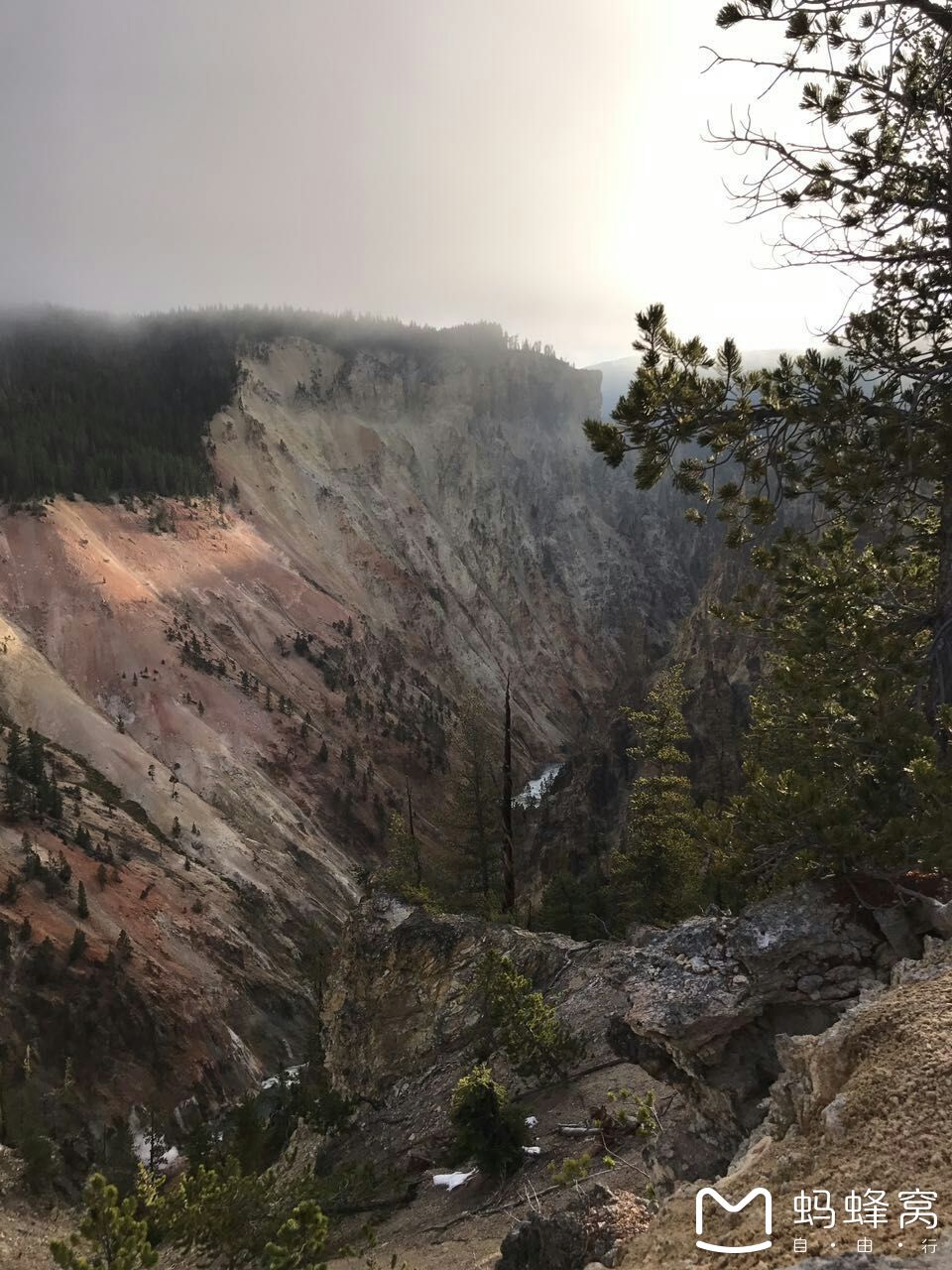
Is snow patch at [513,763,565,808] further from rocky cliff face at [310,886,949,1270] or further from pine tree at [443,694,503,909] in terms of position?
rocky cliff face at [310,886,949,1270]

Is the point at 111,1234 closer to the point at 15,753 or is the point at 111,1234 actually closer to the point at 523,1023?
the point at 523,1023

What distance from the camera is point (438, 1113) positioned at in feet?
39.9

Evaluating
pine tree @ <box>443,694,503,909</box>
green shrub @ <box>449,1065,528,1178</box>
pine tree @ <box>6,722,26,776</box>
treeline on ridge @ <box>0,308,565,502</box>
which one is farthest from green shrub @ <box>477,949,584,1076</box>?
treeline on ridge @ <box>0,308,565,502</box>

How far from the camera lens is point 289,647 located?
59.3m

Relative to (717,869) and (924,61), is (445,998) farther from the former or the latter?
(924,61)

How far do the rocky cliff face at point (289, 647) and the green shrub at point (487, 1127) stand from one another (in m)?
17.6

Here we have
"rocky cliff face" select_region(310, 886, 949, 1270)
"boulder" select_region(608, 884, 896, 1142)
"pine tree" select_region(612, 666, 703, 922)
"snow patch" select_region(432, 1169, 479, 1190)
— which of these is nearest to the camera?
"rocky cliff face" select_region(310, 886, 949, 1270)

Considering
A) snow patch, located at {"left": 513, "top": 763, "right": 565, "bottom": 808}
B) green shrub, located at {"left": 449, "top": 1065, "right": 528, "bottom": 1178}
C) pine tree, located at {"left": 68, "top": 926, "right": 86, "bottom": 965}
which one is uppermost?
green shrub, located at {"left": 449, "top": 1065, "right": 528, "bottom": 1178}

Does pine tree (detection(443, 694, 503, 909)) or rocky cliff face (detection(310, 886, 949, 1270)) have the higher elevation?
A: rocky cliff face (detection(310, 886, 949, 1270))

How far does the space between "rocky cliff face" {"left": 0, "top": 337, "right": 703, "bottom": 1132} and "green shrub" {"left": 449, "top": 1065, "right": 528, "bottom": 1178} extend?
17629 mm

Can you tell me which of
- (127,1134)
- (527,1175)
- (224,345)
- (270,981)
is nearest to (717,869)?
(527,1175)

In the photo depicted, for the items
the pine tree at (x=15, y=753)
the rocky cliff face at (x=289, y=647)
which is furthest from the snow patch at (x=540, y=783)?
the pine tree at (x=15, y=753)

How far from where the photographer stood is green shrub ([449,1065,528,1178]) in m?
9.62

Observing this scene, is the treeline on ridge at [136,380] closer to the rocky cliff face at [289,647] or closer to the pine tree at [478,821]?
the rocky cliff face at [289,647]
